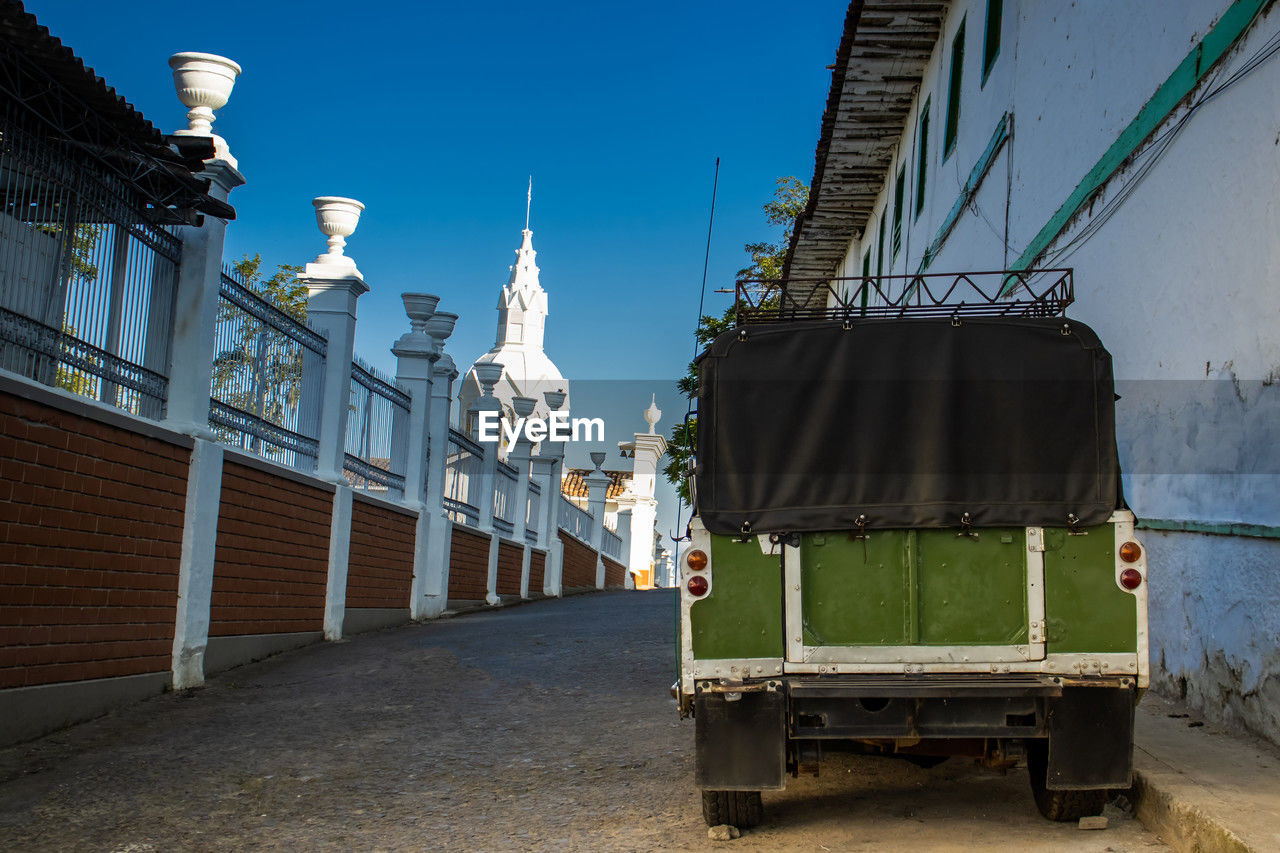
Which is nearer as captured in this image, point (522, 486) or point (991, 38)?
point (991, 38)

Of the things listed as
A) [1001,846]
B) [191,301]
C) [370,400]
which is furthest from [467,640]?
[1001,846]

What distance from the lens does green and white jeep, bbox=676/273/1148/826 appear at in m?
5.23

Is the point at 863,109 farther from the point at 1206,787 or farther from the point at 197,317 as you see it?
the point at 1206,787

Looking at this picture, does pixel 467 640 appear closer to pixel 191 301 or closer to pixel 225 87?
pixel 191 301

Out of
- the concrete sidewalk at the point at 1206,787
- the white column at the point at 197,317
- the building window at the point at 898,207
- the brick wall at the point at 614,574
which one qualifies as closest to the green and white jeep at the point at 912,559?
the concrete sidewalk at the point at 1206,787

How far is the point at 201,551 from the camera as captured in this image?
8.98m

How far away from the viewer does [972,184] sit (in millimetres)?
14109

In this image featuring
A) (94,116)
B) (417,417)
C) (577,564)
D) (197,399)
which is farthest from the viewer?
(577,564)

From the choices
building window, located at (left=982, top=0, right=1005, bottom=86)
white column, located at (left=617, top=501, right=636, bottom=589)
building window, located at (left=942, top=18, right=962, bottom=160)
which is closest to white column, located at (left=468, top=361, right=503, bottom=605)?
building window, located at (left=942, top=18, right=962, bottom=160)

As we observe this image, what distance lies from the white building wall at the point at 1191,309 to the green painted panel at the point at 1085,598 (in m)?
1.55

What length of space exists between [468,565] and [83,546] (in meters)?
10.9

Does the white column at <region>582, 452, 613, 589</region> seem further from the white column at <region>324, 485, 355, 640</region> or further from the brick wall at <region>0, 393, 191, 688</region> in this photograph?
the brick wall at <region>0, 393, 191, 688</region>

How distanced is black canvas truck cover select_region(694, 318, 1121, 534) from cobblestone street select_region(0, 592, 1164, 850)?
4.70ft

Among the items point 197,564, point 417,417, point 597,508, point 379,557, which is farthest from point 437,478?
point 597,508
